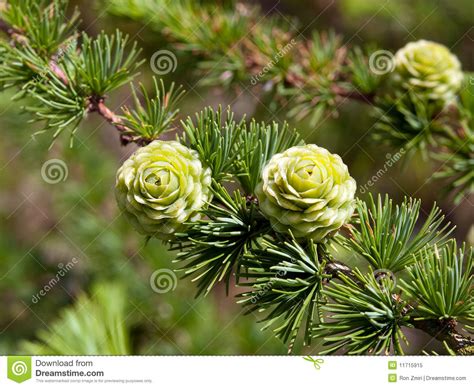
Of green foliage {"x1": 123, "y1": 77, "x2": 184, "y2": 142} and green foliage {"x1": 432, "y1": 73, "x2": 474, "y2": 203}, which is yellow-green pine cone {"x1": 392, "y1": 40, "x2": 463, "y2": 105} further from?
green foliage {"x1": 123, "y1": 77, "x2": 184, "y2": 142}

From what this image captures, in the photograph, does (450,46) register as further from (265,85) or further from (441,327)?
(441,327)

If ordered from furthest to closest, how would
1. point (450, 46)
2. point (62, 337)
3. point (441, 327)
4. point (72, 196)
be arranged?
point (72, 196) < point (450, 46) < point (62, 337) < point (441, 327)

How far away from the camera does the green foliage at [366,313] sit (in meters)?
0.35

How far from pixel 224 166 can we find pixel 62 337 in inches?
12.9

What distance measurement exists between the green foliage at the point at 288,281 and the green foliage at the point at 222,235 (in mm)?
12

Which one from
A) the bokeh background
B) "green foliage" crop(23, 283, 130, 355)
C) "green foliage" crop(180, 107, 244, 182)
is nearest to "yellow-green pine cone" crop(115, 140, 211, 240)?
"green foliage" crop(180, 107, 244, 182)

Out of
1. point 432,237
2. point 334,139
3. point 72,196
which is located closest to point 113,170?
point 72,196

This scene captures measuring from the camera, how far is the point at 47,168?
0.93m

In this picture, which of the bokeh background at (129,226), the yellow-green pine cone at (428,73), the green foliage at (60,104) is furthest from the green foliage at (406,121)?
the green foliage at (60,104)

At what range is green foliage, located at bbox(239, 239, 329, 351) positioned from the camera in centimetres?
36

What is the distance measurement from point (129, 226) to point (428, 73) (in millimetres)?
618

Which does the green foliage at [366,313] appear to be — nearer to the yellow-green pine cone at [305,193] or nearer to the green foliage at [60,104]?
the yellow-green pine cone at [305,193]
